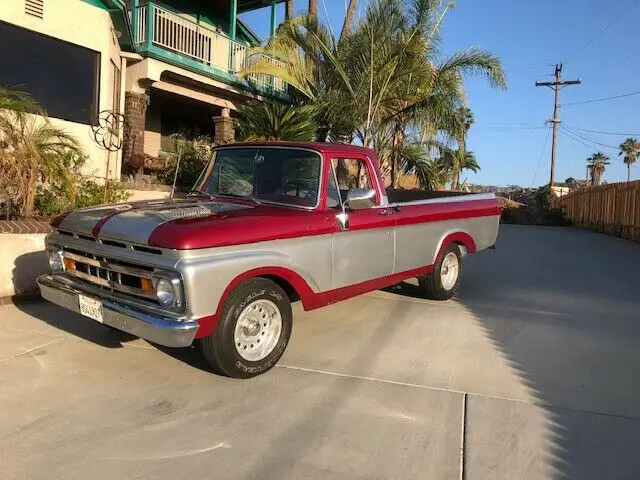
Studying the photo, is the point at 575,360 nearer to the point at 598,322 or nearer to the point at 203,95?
the point at 598,322

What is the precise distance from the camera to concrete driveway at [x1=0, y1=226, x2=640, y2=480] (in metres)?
3.00

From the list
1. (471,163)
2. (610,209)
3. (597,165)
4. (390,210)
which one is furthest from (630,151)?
(390,210)

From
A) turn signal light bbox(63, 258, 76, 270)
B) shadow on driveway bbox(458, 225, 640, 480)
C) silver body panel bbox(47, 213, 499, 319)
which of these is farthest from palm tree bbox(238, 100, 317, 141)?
turn signal light bbox(63, 258, 76, 270)

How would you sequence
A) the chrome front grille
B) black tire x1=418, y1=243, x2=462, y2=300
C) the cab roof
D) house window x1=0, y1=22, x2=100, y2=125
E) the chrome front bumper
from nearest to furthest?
the chrome front bumper < the chrome front grille < the cab roof < black tire x1=418, y1=243, x2=462, y2=300 < house window x1=0, y1=22, x2=100, y2=125

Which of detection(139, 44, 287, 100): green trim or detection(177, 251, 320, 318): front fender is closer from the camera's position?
detection(177, 251, 320, 318): front fender

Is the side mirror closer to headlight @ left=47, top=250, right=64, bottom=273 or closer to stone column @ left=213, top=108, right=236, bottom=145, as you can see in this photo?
headlight @ left=47, top=250, right=64, bottom=273

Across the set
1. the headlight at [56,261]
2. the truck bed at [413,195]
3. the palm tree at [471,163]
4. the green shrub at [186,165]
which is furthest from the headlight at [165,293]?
the palm tree at [471,163]

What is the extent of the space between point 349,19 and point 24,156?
457 inches

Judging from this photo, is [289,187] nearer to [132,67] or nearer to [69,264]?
[69,264]

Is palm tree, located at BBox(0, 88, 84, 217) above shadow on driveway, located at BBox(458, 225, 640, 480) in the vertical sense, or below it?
above

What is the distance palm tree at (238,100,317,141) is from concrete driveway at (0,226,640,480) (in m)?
7.12

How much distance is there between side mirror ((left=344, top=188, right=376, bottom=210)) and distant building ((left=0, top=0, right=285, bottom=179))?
6526 mm

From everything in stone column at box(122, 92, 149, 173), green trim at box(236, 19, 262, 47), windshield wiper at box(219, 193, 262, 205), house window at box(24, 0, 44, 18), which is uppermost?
green trim at box(236, 19, 262, 47)

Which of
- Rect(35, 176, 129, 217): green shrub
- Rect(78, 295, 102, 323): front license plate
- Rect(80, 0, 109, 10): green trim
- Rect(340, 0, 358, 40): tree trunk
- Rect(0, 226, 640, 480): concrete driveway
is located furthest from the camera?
Rect(340, 0, 358, 40): tree trunk
